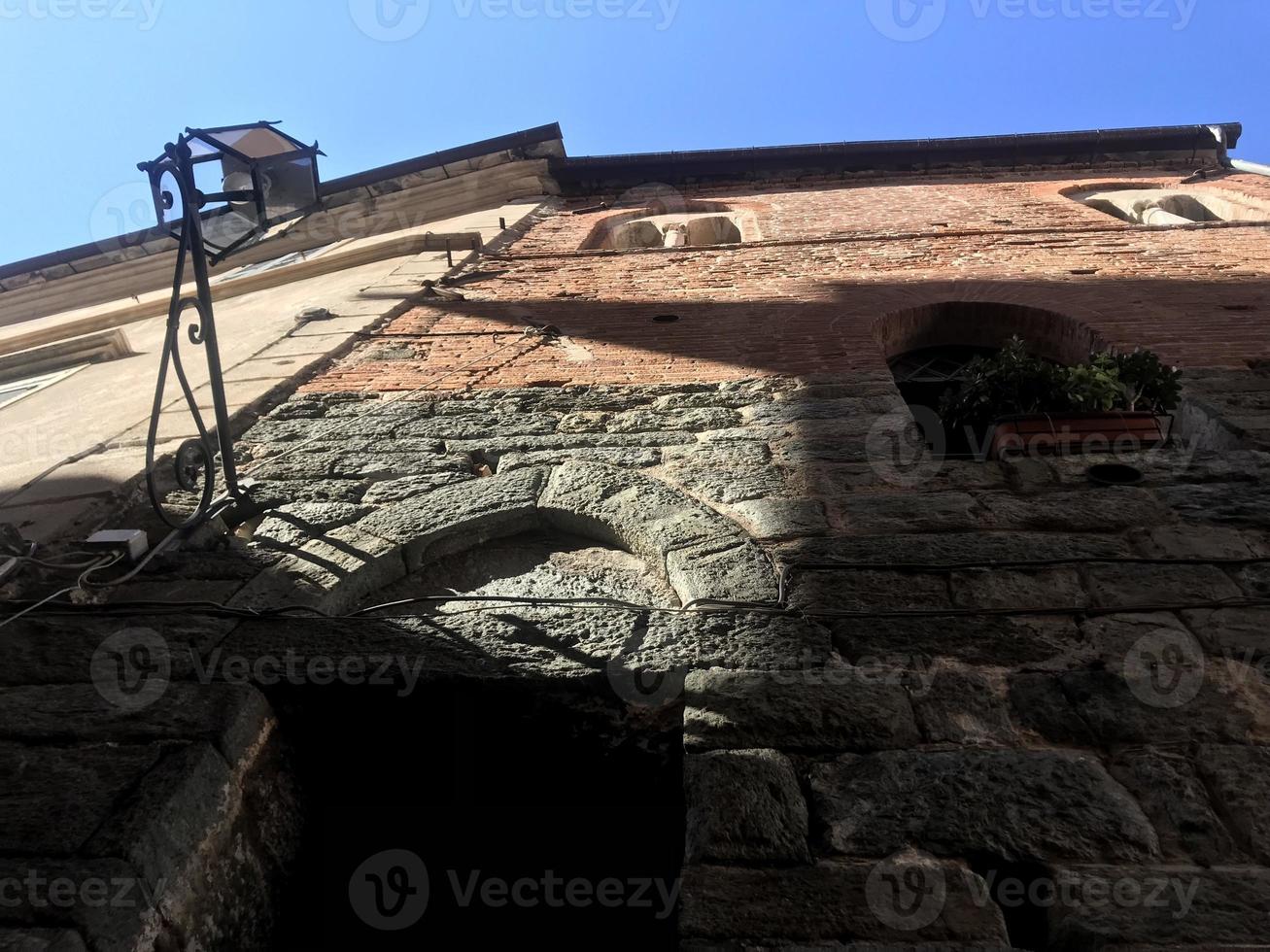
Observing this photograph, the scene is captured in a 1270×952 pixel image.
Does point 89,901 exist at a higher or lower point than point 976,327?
lower

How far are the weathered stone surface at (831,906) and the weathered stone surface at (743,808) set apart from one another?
4cm

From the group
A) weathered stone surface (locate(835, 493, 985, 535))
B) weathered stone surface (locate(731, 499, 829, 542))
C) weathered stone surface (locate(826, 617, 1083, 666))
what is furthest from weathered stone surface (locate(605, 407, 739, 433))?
weathered stone surface (locate(826, 617, 1083, 666))

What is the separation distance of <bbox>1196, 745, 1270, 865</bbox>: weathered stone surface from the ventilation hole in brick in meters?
0.42

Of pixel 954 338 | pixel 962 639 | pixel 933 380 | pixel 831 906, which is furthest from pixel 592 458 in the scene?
pixel 954 338

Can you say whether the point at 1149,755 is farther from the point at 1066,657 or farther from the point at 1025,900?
the point at 1025,900

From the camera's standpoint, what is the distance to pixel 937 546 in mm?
2646

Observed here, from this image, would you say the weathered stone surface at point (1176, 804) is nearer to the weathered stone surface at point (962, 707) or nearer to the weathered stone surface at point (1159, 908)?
the weathered stone surface at point (1159, 908)

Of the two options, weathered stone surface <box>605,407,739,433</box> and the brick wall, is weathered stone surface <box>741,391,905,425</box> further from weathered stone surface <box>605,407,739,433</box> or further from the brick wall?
the brick wall

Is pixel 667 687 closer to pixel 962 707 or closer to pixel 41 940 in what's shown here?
pixel 962 707

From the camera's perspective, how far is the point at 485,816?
235 cm

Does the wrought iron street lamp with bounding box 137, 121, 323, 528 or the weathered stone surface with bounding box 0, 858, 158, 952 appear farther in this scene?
the wrought iron street lamp with bounding box 137, 121, 323, 528

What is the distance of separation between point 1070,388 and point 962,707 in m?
2.02

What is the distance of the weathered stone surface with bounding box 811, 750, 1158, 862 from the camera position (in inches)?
68.6

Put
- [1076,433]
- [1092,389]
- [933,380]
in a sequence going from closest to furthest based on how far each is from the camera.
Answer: [1076,433], [1092,389], [933,380]
